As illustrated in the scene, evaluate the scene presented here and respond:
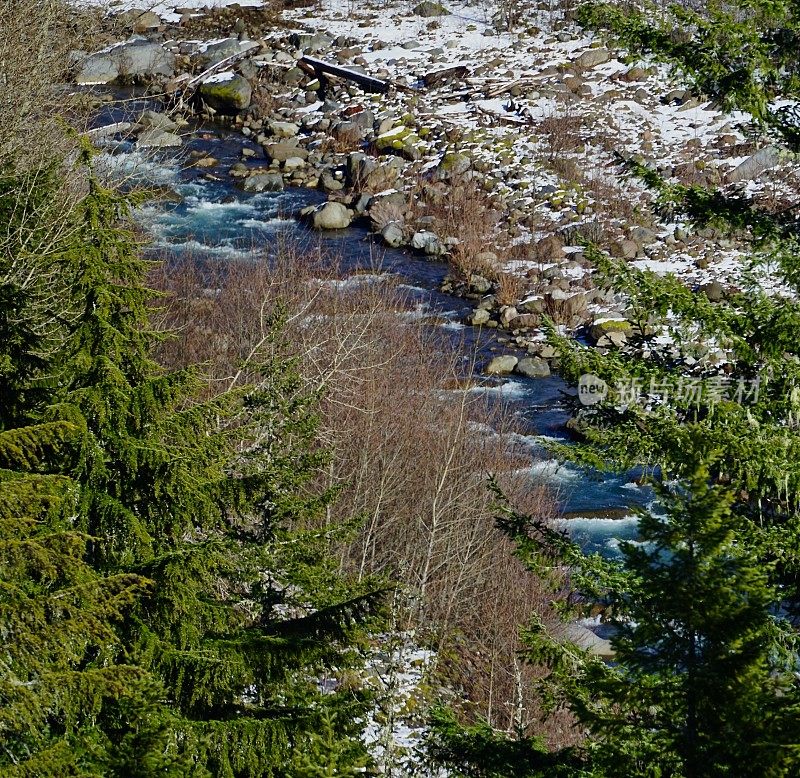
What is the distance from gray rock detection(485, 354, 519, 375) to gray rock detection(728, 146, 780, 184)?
10.8 metres

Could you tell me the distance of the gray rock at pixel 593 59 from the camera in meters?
34.2

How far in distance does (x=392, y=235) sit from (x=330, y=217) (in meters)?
1.77

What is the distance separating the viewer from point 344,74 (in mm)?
34531

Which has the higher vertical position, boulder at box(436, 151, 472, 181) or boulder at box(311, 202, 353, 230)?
boulder at box(436, 151, 472, 181)

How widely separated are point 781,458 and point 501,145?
24.6 m

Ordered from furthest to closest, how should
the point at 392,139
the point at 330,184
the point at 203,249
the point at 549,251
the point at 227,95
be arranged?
the point at 227,95
the point at 392,139
the point at 330,184
the point at 549,251
the point at 203,249

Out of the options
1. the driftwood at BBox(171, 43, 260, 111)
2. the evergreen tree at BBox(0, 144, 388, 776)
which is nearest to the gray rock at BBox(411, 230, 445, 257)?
the driftwood at BBox(171, 43, 260, 111)

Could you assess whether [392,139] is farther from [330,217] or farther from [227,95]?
[227,95]

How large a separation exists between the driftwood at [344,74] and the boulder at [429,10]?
6544 mm

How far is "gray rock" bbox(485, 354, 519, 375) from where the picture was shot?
20.0 m

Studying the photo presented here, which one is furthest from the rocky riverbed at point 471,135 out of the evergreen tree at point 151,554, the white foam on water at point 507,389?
the evergreen tree at point 151,554

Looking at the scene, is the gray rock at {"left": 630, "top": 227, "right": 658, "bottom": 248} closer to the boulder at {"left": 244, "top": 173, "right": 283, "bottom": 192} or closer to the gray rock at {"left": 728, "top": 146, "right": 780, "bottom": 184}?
the gray rock at {"left": 728, "top": 146, "right": 780, "bottom": 184}

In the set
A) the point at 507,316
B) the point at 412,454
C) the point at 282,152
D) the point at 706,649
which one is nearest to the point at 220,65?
the point at 282,152

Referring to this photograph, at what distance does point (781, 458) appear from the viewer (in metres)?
6.22
